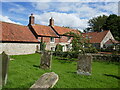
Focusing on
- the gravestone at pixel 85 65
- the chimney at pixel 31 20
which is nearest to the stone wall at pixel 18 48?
the chimney at pixel 31 20

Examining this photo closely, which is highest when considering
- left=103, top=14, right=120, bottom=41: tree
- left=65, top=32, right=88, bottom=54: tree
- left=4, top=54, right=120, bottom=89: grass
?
left=103, top=14, right=120, bottom=41: tree

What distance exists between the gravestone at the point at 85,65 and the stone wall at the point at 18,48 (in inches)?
599

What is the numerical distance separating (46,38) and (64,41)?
675 centimetres

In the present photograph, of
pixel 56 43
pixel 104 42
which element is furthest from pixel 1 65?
pixel 104 42

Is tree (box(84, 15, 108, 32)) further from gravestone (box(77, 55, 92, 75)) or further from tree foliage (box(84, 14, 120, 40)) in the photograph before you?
gravestone (box(77, 55, 92, 75))

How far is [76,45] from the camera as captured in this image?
55.1ft

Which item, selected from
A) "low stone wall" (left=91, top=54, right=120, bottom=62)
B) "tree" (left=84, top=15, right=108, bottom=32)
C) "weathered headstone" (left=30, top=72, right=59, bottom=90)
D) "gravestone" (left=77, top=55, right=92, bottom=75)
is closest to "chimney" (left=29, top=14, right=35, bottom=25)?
"low stone wall" (left=91, top=54, right=120, bottom=62)

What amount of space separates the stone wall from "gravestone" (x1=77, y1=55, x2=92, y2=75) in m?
15.2

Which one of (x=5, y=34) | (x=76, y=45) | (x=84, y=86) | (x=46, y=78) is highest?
(x=5, y=34)

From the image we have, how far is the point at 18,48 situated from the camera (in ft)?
65.6

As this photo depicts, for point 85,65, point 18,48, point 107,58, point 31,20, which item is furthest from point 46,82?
point 31,20

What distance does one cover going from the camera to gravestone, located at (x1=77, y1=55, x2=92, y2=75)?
7617 millimetres

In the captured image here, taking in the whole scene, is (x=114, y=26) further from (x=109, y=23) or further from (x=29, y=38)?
(x=29, y=38)

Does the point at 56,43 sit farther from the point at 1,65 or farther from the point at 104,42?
the point at 1,65
